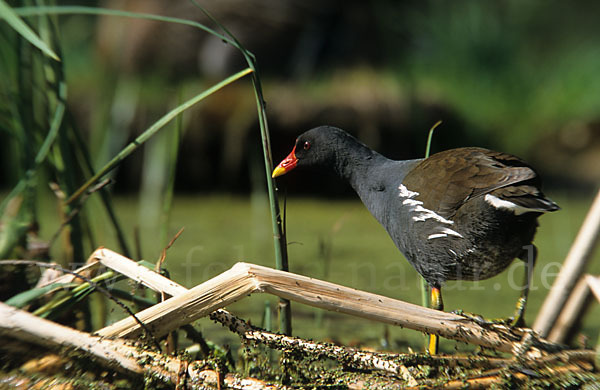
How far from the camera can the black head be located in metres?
1.44

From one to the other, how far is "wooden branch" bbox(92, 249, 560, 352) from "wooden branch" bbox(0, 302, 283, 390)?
43mm

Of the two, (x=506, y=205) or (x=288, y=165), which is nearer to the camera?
(x=506, y=205)

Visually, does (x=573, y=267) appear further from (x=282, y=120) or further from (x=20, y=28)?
(x=282, y=120)

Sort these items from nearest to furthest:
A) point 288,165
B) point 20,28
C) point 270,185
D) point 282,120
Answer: point 20,28 < point 270,185 < point 288,165 < point 282,120

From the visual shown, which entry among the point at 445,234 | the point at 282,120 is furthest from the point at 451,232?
the point at 282,120

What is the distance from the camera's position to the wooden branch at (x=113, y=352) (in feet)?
2.87

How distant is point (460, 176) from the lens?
122 cm

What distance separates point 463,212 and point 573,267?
0.22 m

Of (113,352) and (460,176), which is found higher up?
(460,176)

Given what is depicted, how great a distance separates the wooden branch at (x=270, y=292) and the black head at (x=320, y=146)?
534 millimetres

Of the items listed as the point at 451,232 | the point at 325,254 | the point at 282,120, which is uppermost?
the point at 451,232

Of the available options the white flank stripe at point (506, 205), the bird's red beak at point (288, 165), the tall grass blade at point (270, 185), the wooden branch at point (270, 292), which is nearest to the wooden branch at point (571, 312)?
the white flank stripe at point (506, 205)

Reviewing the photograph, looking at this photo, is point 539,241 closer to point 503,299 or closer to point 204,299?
point 503,299

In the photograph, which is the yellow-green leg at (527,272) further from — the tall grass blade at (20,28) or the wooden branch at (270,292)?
the tall grass blade at (20,28)
